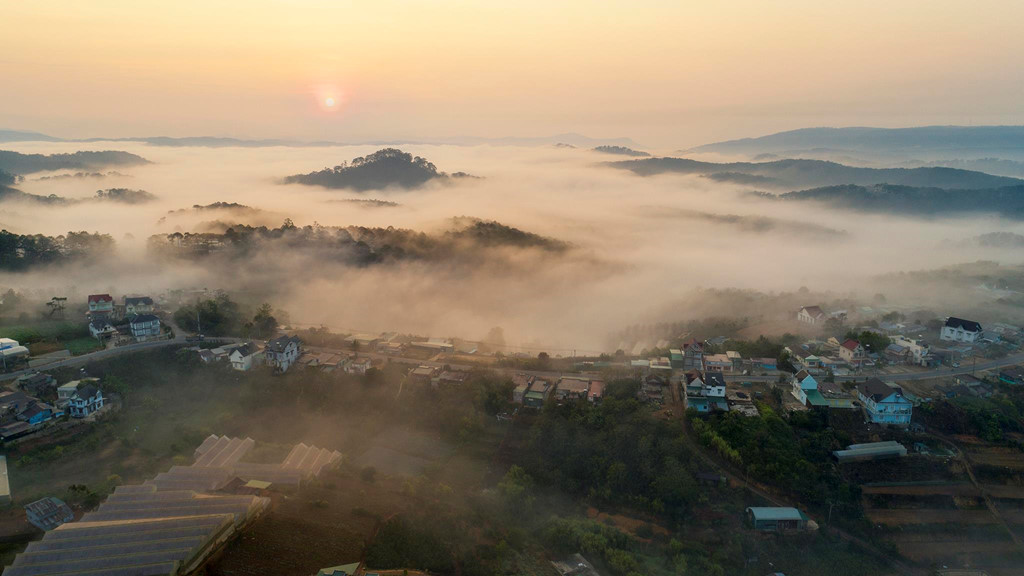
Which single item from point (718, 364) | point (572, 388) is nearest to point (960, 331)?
point (718, 364)

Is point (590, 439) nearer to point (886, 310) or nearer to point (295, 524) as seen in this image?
point (295, 524)

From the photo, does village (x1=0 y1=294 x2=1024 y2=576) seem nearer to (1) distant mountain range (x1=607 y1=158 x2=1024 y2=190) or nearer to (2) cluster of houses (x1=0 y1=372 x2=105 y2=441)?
(2) cluster of houses (x1=0 y1=372 x2=105 y2=441)

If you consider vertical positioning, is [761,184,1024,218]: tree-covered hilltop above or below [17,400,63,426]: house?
above

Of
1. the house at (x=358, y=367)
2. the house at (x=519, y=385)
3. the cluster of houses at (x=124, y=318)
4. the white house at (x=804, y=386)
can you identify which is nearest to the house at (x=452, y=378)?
the house at (x=519, y=385)

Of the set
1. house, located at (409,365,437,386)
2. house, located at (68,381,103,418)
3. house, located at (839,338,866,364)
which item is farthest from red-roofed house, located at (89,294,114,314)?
house, located at (839,338,866,364)

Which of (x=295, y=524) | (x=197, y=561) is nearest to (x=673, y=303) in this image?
(x=295, y=524)

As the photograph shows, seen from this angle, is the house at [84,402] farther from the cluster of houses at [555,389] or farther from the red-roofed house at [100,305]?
the cluster of houses at [555,389]
